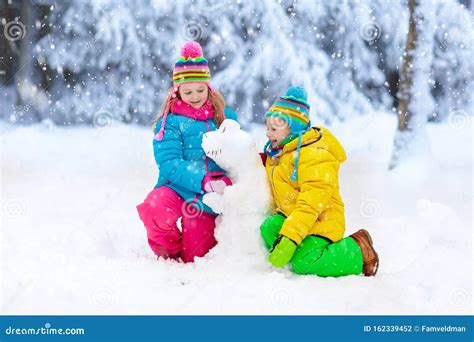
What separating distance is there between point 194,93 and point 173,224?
72cm

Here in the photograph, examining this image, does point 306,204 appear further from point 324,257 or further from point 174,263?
point 174,263

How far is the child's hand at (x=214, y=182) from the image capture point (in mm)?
2834

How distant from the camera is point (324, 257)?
2.64 m

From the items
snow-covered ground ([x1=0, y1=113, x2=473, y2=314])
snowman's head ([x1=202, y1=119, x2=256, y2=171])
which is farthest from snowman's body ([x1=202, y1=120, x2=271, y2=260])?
snow-covered ground ([x1=0, y1=113, x2=473, y2=314])

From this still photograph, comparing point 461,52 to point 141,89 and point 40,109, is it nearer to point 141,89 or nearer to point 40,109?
point 141,89

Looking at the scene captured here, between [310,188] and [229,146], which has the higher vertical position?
[229,146]

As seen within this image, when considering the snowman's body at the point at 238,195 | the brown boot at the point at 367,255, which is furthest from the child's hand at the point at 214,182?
the brown boot at the point at 367,255

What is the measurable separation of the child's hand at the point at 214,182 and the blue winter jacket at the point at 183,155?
0.06 metres

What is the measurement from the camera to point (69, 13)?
5957mm

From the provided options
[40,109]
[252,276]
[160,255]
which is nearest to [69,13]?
[40,109]

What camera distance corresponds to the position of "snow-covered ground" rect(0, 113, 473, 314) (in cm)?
242

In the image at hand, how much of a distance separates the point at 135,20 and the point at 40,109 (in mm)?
1585

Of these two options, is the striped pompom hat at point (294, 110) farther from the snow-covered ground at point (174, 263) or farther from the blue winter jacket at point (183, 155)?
the snow-covered ground at point (174, 263)

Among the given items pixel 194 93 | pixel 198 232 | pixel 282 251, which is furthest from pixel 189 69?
pixel 282 251
